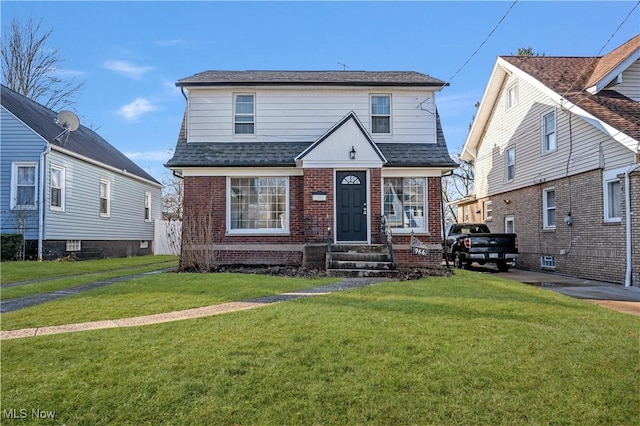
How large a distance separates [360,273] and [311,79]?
7.14 m

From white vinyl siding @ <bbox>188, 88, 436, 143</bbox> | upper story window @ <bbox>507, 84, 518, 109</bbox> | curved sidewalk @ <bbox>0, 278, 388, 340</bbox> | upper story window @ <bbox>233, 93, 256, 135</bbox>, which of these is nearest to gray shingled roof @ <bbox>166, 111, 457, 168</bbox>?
white vinyl siding @ <bbox>188, 88, 436, 143</bbox>

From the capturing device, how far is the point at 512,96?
702 inches

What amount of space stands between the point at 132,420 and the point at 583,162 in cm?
1410

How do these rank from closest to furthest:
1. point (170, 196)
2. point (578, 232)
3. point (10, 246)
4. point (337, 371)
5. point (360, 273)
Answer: point (337, 371)
point (360, 273)
point (578, 232)
point (10, 246)
point (170, 196)

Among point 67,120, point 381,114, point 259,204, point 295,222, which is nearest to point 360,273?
point 295,222

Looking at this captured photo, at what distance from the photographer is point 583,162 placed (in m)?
12.8

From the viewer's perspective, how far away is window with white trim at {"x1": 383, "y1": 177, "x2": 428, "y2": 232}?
1294 cm

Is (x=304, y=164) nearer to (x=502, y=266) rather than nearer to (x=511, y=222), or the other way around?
(x=502, y=266)

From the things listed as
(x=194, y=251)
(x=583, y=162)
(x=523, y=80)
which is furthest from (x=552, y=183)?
(x=194, y=251)

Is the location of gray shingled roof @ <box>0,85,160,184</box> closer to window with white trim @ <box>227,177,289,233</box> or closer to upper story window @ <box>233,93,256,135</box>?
upper story window @ <box>233,93,256,135</box>

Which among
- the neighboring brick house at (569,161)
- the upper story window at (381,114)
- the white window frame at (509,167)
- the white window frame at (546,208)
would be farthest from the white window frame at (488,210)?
the upper story window at (381,114)

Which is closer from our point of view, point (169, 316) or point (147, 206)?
point (169, 316)

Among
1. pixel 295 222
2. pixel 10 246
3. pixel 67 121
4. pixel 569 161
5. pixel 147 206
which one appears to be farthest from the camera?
pixel 147 206

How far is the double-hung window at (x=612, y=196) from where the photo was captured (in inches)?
449
